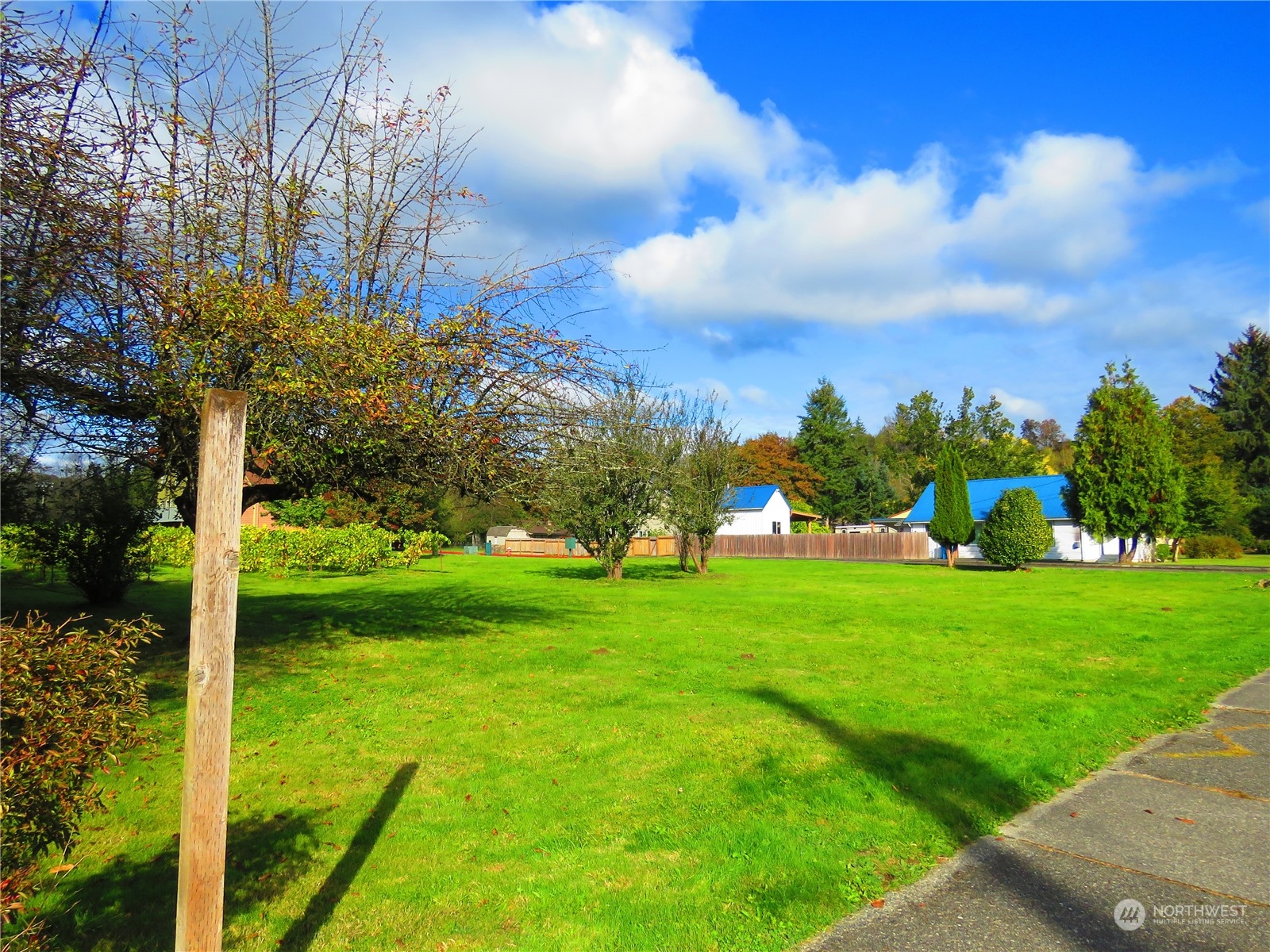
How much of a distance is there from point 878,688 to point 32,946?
8.23 meters

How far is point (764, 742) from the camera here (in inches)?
266

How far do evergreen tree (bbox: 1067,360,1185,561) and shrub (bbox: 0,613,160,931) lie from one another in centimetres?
4306

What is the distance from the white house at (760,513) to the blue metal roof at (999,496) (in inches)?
430

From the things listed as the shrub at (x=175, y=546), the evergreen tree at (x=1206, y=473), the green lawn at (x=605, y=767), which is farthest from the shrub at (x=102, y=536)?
the evergreen tree at (x=1206, y=473)

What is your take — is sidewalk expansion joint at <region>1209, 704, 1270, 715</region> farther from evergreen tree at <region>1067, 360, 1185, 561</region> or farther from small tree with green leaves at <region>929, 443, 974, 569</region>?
evergreen tree at <region>1067, 360, 1185, 561</region>

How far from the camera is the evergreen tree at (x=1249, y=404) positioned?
176 ft

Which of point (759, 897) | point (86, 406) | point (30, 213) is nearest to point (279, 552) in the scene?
point (86, 406)

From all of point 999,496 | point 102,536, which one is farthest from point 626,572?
point 999,496

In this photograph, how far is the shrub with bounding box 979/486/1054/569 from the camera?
1265 inches

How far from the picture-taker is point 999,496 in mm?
48906

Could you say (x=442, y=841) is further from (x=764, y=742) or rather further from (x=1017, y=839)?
(x=1017, y=839)

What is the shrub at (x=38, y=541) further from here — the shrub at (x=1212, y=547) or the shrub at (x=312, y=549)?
the shrub at (x=1212, y=547)

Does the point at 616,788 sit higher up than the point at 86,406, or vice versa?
the point at 86,406

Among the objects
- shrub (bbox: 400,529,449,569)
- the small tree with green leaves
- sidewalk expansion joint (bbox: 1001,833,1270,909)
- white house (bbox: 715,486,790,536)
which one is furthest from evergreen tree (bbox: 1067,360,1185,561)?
sidewalk expansion joint (bbox: 1001,833,1270,909)
